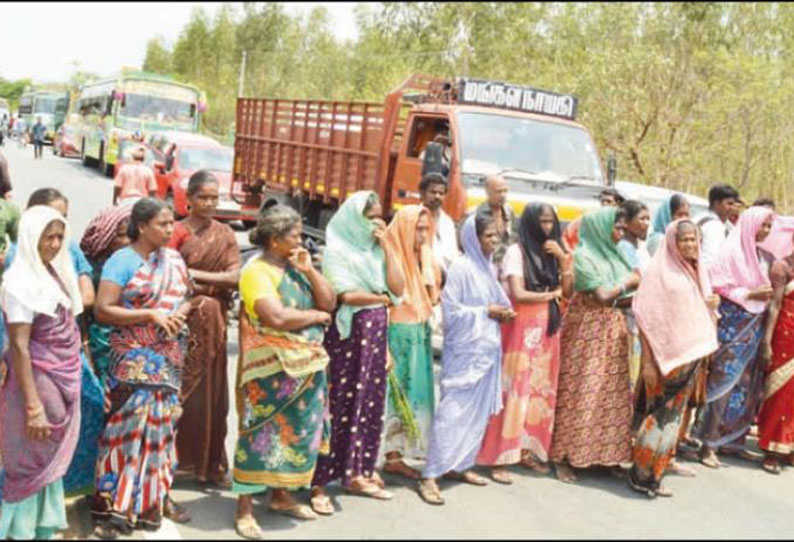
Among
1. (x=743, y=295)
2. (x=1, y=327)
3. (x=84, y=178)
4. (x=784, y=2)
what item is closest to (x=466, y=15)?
(x=784, y=2)

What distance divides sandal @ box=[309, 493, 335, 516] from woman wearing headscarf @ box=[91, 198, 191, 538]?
0.73 meters

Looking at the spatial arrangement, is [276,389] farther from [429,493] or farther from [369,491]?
[429,493]

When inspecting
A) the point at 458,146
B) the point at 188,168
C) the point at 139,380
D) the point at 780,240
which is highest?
the point at 458,146

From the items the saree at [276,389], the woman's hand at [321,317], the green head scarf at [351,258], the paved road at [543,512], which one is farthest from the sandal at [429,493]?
the woman's hand at [321,317]

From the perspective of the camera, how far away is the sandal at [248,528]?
3.99 meters

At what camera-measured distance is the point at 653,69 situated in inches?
766

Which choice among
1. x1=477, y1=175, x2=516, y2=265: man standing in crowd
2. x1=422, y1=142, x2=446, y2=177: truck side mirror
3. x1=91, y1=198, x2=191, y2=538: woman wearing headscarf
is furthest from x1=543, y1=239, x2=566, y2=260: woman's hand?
x1=422, y1=142, x2=446, y2=177: truck side mirror

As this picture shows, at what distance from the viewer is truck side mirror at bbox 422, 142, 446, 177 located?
26.1 ft

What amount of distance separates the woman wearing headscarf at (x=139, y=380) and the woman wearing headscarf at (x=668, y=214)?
3.39 metres

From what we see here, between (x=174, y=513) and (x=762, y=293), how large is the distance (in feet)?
12.1

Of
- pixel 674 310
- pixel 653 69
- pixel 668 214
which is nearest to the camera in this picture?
pixel 674 310

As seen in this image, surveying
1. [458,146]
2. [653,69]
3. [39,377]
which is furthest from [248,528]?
[653,69]

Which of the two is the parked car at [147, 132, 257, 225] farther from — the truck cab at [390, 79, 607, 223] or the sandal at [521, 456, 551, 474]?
the sandal at [521, 456, 551, 474]

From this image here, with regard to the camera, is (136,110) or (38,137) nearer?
(38,137)
